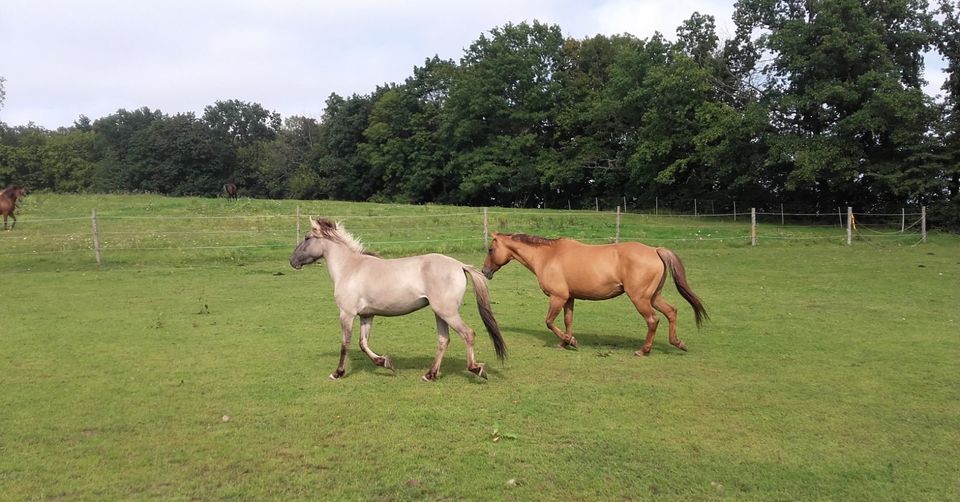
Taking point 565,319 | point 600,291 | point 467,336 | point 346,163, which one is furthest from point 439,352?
point 346,163

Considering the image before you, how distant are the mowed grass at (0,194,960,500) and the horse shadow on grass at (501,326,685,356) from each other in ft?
0.22

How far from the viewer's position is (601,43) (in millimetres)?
52938

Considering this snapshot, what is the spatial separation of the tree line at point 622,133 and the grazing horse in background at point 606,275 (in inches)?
1040

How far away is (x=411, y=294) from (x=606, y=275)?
2.83 metres

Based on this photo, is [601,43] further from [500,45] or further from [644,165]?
[644,165]

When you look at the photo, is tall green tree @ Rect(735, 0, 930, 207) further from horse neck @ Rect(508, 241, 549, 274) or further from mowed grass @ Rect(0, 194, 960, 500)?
horse neck @ Rect(508, 241, 549, 274)

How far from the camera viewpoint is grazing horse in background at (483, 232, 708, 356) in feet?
25.8

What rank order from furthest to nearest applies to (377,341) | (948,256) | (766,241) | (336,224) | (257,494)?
(766,241)
(948,256)
(377,341)
(336,224)
(257,494)

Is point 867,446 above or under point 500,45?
under

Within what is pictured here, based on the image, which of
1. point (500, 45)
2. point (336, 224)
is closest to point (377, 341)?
point (336, 224)

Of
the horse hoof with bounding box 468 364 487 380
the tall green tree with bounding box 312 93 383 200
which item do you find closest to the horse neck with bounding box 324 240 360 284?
the horse hoof with bounding box 468 364 487 380

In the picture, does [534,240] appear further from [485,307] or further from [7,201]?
[7,201]

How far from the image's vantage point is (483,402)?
5.78m

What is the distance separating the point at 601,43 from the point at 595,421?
171 feet
